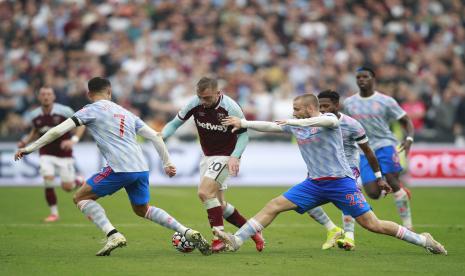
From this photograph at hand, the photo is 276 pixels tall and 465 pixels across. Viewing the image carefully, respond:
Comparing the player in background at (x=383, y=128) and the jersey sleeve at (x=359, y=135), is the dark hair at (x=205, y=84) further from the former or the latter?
the player in background at (x=383, y=128)

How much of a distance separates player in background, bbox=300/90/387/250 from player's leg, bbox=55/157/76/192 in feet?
19.9

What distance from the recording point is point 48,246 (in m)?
12.3

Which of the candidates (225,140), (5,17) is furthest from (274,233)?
(5,17)

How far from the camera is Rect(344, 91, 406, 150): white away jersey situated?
47.6 feet

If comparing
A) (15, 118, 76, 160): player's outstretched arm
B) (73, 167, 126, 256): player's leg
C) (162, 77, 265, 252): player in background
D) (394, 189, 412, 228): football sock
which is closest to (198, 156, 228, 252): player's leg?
(162, 77, 265, 252): player in background

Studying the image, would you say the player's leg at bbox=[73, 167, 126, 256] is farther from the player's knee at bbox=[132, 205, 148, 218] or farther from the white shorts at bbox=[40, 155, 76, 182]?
the white shorts at bbox=[40, 155, 76, 182]

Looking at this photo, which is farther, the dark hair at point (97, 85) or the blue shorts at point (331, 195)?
the dark hair at point (97, 85)

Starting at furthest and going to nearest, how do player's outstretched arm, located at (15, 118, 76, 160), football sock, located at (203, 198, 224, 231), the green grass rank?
1. football sock, located at (203, 198, 224, 231)
2. player's outstretched arm, located at (15, 118, 76, 160)
3. the green grass

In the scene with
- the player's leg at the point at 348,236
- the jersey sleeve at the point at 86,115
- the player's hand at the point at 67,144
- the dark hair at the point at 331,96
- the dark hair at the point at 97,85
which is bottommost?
the player's leg at the point at 348,236

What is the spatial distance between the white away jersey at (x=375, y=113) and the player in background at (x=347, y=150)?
176 cm

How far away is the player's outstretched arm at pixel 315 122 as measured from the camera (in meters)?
10.8

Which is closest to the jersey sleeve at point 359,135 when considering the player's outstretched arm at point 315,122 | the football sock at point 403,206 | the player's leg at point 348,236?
the player's leg at point 348,236

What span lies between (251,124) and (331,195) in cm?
135

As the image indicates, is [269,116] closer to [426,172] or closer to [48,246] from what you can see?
[426,172]
